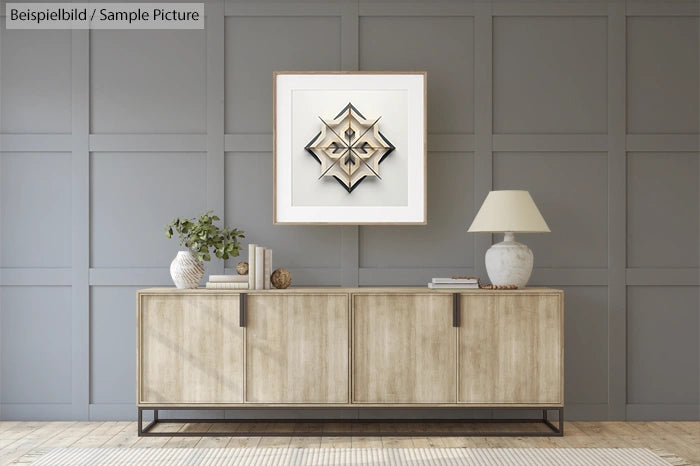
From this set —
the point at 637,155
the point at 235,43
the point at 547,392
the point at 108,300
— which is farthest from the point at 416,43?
the point at 108,300

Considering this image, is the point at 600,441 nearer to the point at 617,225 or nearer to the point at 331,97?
the point at 617,225

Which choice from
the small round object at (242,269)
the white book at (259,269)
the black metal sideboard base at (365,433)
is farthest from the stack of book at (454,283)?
the small round object at (242,269)

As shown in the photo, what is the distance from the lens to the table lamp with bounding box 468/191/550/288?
11.7ft

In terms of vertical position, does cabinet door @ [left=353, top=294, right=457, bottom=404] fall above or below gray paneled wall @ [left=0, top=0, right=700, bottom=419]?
below

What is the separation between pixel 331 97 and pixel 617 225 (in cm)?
183

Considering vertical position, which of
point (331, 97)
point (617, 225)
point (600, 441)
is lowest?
point (600, 441)

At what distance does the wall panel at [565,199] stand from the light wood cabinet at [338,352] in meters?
0.56

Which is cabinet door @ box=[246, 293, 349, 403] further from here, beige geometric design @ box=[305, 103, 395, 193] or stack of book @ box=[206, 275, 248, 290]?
beige geometric design @ box=[305, 103, 395, 193]

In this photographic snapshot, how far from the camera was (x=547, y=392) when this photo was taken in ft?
11.4

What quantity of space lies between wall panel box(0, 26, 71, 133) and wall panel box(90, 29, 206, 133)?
6.8 inches

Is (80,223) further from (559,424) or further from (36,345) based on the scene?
(559,424)

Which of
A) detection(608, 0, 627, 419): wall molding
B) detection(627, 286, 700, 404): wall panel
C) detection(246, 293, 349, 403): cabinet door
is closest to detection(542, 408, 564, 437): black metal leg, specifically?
detection(608, 0, 627, 419): wall molding

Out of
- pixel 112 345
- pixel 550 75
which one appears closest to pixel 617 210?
pixel 550 75

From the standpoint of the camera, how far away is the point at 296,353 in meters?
3.48
